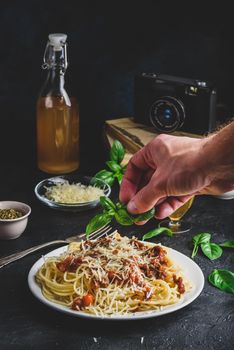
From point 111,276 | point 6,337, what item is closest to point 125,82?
point 111,276

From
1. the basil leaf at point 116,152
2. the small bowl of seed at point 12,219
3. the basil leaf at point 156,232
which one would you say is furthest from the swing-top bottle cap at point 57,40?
the basil leaf at point 156,232

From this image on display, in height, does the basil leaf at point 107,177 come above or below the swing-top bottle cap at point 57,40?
below

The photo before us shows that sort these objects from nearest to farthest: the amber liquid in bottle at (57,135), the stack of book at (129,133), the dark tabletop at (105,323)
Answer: the dark tabletop at (105,323)
the amber liquid in bottle at (57,135)
the stack of book at (129,133)

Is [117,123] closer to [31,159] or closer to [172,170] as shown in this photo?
[31,159]

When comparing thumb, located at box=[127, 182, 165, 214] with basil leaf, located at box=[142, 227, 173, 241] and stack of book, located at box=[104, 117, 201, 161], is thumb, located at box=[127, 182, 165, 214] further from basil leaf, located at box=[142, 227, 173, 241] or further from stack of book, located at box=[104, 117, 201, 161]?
stack of book, located at box=[104, 117, 201, 161]

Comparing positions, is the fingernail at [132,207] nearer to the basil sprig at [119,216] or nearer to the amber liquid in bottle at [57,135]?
the basil sprig at [119,216]

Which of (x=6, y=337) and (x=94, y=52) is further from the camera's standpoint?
(x=94, y=52)

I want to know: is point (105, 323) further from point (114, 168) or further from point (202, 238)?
point (114, 168)
